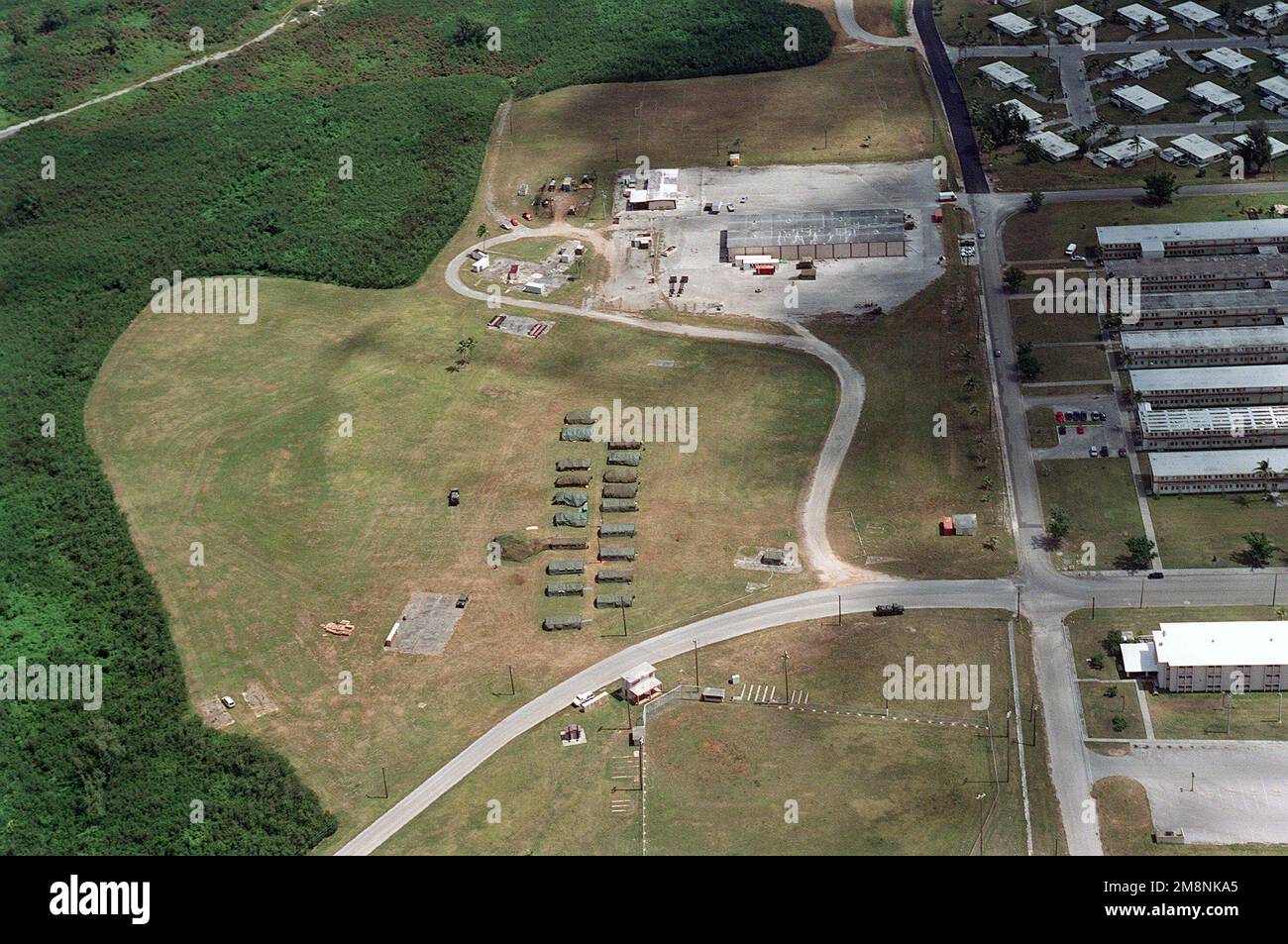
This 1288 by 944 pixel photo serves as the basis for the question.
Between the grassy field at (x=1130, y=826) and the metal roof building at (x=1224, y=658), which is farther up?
the metal roof building at (x=1224, y=658)

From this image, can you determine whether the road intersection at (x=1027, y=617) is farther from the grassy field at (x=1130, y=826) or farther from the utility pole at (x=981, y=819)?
the utility pole at (x=981, y=819)

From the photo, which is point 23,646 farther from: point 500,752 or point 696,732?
point 696,732

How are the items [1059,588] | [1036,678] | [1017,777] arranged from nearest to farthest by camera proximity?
[1017,777] → [1036,678] → [1059,588]

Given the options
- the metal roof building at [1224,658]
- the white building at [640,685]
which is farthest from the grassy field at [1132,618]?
the white building at [640,685]

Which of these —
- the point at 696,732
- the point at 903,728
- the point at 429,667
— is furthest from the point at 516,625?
the point at 903,728

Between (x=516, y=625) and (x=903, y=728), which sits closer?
(x=903, y=728)

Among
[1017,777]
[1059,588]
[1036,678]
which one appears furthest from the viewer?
[1059,588]

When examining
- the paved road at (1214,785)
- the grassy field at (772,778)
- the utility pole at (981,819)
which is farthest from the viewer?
the grassy field at (772,778)

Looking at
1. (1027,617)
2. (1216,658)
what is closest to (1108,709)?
(1216,658)
